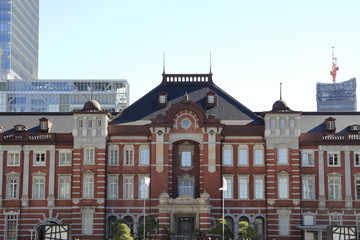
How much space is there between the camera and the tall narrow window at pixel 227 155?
7712cm

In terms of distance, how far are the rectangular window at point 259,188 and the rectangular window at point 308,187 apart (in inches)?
164

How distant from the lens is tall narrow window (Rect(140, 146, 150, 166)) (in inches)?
3046

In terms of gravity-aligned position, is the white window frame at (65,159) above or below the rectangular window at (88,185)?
above

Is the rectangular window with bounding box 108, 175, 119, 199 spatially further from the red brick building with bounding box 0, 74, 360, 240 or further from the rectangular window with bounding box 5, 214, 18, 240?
the rectangular window with bounding box 5, 214, 18, 240

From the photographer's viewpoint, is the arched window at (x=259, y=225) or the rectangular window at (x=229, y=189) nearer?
the arched window at (x=259, y=225)

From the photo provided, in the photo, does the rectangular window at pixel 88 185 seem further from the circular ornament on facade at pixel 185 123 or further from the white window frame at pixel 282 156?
the white window frame at pixel 282 156

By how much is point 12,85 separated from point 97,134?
87151mm

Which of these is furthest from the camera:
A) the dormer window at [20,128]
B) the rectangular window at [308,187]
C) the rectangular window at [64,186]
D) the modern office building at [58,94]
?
the modern office building at [58,94]

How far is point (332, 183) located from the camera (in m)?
76.9

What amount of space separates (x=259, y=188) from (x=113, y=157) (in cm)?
1524

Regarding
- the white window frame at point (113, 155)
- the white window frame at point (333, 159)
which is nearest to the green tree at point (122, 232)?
the white window frame at point (113, 155)

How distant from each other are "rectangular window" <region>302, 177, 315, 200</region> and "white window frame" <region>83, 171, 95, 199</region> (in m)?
21.3

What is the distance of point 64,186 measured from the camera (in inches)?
3051

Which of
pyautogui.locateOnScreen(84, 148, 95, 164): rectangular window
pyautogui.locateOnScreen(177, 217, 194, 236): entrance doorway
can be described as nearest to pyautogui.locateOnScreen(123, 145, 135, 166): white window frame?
pyautogui.locateOnScreen(84, 148, 95, 164): rectangular window
